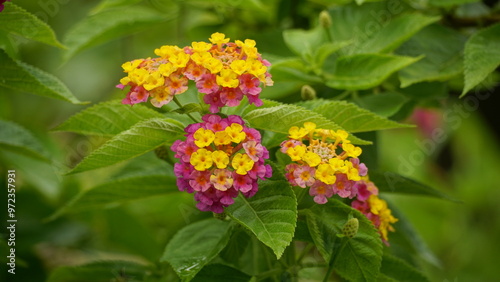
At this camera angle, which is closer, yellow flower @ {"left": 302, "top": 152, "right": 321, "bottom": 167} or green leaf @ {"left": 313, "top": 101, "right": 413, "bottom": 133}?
yellow flower @ {"left": 302, "top": 152, "right": 321, "bottom": 167}

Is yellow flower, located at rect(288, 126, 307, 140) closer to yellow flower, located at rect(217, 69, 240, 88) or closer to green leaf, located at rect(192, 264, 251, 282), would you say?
yellow flower, located at rect(217, 69, 240, 88)

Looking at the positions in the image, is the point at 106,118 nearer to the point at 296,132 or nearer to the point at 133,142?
the point at 133,142

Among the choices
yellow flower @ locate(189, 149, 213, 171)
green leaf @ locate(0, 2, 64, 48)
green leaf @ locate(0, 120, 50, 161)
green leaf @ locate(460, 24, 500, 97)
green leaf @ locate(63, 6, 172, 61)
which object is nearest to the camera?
yellow flower @ locate(189, 149, 213, 171)

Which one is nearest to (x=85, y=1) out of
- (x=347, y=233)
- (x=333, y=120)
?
(x=333, y=120)

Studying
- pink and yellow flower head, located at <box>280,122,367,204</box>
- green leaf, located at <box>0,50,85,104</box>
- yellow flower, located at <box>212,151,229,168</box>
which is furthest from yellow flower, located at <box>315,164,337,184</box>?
green leaf, located at <box>0,50,85,104</box>

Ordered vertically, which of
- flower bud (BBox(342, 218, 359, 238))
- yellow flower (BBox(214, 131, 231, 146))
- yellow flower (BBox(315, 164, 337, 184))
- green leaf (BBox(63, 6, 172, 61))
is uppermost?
green leaf (BBox(63, 6, 172, 61))

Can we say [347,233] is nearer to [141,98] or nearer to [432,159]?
[141,98]
